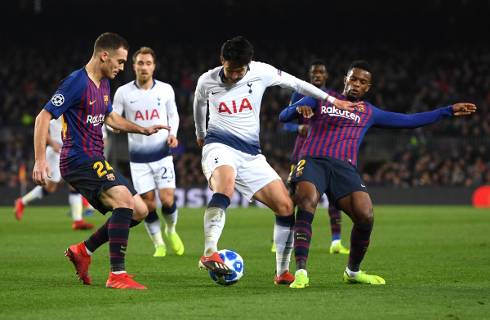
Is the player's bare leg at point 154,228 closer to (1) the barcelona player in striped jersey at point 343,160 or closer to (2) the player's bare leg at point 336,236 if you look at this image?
(2) the player's bare leg at point 336,236

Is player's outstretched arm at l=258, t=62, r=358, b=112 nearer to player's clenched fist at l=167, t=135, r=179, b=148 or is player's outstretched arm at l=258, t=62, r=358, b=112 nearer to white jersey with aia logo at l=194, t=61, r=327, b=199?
white jersey with aia logo at l=194, t=61, r=327, b=199

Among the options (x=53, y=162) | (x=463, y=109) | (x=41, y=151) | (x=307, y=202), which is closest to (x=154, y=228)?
(x=307, y=202)

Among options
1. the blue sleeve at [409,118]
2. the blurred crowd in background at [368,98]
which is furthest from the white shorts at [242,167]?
the blurred crowd in background at [368,98]

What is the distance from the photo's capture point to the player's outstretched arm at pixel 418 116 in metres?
8.89

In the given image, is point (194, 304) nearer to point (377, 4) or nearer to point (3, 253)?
point (3, 253)

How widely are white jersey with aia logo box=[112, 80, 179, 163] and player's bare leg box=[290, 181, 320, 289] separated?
14.1 ft

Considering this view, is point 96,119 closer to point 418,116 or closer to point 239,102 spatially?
point 239,102

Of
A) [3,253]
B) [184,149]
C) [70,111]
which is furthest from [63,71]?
[70,111]

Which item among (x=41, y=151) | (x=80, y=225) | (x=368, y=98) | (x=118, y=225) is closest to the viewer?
(x=41, y=151)

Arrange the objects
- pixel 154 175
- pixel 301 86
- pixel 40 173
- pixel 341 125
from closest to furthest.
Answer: pixel 40 173, pixel 301 86, pixel 341 125, pixel 154 175

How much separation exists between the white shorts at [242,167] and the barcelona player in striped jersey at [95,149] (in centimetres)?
81

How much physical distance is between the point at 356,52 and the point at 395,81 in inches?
167

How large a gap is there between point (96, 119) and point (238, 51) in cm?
149

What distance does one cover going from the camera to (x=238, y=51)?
851 cm
